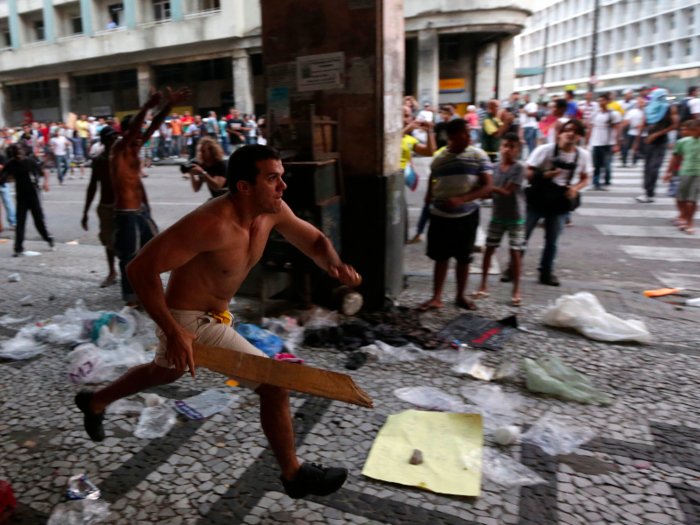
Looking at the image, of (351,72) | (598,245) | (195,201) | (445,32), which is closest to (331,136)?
(351,72)

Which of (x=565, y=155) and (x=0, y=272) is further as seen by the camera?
(x=0, y=272)

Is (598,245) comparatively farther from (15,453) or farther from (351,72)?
(15,453)

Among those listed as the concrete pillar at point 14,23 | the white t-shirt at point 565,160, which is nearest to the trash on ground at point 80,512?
the white t-shirt at point 565,160

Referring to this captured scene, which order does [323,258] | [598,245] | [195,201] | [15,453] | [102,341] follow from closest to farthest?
[323,258] → [15,453] → [102,341] → [598,245] → [195,201]

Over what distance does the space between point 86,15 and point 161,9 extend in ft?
15.2

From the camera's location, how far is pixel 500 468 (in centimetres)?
287

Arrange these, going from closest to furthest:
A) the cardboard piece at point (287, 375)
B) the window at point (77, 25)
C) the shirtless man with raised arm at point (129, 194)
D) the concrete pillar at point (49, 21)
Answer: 1. the cardboard piece at point (287, 375)
2. the shirtless man with raised arm at point (129, 194)
3. the concrete pillar at point (49, 21)
4. the window at point (77, 25)

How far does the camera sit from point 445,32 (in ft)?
85.3

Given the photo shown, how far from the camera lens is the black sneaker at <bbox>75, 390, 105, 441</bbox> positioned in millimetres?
2943

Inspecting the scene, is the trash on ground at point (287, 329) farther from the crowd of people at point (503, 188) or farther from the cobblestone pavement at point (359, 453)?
the crowd of people at point (503, 188)

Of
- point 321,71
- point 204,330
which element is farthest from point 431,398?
point 321,71

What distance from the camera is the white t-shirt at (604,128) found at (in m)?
11.4

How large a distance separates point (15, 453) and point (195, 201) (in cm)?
971

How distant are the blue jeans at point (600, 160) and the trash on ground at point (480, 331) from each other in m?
8.55
